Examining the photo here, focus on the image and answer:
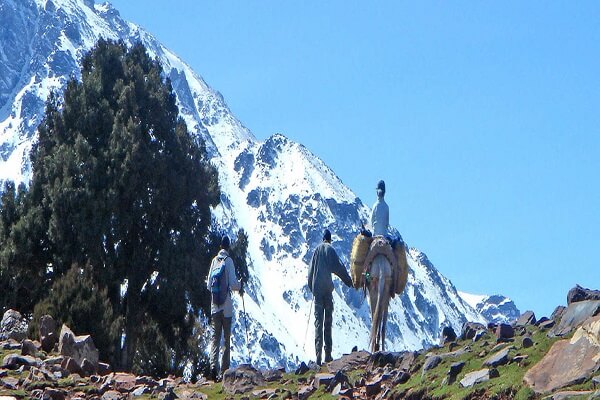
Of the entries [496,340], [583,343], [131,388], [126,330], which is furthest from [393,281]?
[126,330]

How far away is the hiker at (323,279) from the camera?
1009 inches

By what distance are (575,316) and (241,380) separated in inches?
238

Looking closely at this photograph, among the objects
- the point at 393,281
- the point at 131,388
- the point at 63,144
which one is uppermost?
the point at 63,144

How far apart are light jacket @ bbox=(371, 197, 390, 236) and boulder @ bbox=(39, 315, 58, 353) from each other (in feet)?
23.2

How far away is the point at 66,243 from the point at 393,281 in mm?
12237

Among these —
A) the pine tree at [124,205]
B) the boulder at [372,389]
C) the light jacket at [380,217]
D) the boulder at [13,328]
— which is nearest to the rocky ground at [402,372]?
the boulder at [372,389]

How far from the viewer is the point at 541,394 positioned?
15.6m

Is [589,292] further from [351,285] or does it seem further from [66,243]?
[66,243]

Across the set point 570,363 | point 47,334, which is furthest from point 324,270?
Answer: point 570,363

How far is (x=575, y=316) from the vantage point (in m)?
18.8

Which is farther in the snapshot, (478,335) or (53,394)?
(478,335)

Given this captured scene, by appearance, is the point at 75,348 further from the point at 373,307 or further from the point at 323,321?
the point at 373,307

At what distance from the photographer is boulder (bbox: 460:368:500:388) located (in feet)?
56.1

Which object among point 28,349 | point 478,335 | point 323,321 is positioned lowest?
point 478,335
